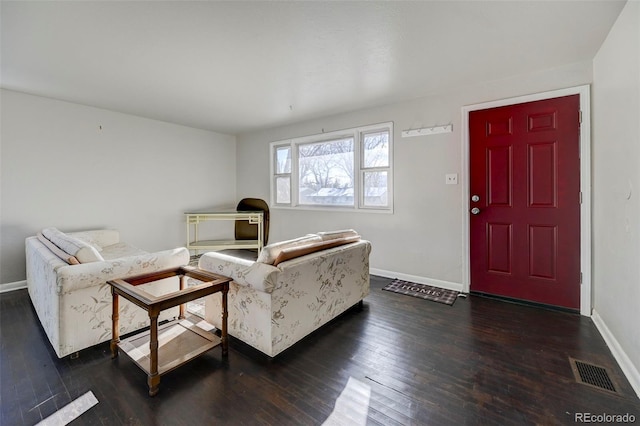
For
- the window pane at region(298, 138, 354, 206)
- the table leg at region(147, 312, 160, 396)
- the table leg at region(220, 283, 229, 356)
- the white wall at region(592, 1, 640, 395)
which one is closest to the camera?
the table leg at region(147, 312, 160, 396)

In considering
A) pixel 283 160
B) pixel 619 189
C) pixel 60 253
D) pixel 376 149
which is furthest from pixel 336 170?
pixel 60 253

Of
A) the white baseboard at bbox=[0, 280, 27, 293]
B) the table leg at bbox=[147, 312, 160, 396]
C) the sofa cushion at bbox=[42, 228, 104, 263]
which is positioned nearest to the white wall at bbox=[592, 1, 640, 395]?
the table leg at bbox=[147, 312, 160, 396]

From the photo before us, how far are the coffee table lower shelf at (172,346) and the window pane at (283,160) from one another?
3.17m

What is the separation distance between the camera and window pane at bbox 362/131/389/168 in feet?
12.4

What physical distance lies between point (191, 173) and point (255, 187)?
1103mm

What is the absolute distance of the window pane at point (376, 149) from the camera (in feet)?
12.4

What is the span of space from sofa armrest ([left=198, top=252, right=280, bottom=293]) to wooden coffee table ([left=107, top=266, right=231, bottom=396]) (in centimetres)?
6

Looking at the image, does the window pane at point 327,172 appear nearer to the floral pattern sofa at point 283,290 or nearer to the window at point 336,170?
the window at point 336,170

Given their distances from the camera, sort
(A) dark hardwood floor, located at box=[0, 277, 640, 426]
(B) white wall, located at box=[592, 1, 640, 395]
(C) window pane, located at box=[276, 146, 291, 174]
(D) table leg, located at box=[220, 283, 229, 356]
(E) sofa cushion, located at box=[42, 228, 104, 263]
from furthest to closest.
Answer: (C) window pane, located at box=[276, 146, 291, 174] → (E) sofa cushion, located at box=[42, 228, 104, 263] → (D) table leg, located at box=[220, 283, 229, 356] → (B) white wall, located at box=[592, 1, 640, 395] → (A) dark hardwood floor, located at box=[0, 277, 640, 426]

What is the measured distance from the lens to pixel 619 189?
1.94m

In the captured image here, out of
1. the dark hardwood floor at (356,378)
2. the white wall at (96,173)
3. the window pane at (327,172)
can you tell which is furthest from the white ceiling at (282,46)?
the dark hardwood floor at (356,378)

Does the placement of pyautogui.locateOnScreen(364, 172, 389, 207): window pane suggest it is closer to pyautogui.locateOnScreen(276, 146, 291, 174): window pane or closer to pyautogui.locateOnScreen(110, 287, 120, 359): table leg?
pyautogui.locateOnScreen(276, 146, 291, 174): window pane

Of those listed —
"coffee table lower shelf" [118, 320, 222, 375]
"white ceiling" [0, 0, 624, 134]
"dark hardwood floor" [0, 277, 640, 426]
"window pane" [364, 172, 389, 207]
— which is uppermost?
"white ceiling" [0, 0, 624, 134]

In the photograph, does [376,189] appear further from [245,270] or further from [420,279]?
[245,270]
